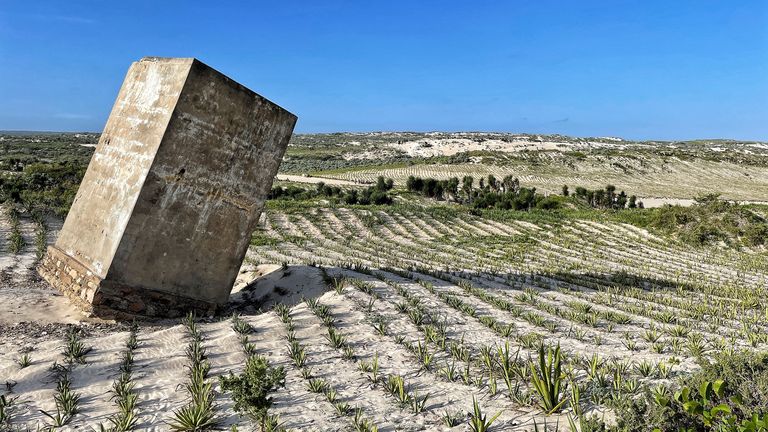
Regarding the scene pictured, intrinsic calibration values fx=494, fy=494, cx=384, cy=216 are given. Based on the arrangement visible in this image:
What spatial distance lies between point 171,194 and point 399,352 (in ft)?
13.2

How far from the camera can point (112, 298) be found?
6.99 metres

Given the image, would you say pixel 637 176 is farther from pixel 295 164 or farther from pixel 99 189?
pixel 99 189

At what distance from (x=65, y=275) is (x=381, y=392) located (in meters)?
5.86

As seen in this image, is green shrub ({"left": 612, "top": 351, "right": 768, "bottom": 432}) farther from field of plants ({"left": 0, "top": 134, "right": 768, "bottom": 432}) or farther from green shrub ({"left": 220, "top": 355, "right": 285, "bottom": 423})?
green shrub ({"left": 220, "top": 355, "right": 285, "bottom": 423})

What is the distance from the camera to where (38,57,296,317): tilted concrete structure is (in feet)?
23.0

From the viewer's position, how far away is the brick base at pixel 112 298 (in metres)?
6.94

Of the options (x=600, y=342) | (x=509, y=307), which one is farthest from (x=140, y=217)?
(x=600, y=342)

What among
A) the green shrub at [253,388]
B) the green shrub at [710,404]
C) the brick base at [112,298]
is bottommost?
the brick base at [112,298]

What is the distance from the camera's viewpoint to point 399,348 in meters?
6.12

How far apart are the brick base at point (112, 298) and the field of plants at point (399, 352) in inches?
8.3

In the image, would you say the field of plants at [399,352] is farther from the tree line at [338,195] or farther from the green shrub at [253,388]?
the tree line at [338,195]

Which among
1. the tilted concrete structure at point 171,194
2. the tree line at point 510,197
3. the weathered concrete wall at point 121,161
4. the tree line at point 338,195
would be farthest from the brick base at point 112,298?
the tree line at point 510,197

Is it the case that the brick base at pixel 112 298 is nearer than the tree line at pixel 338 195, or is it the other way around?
the brick base at pixel 112 298

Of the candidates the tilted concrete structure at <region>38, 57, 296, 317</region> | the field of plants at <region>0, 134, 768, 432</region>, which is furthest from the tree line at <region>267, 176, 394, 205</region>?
the tilted concrete structure at <region>38, 57, 296, 317</region>
